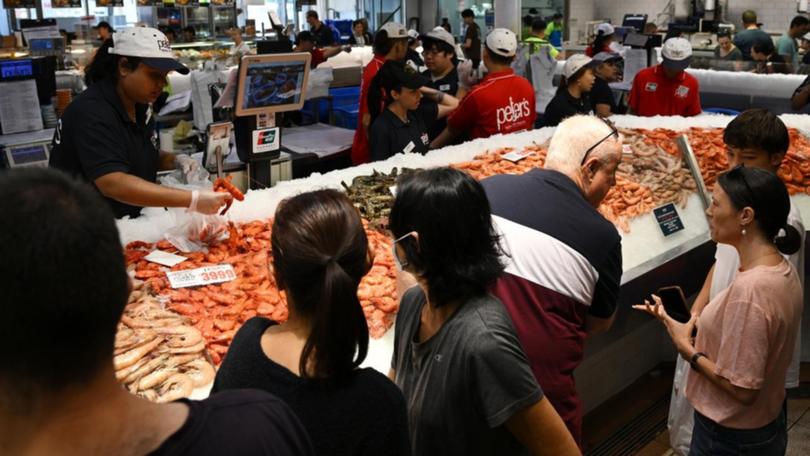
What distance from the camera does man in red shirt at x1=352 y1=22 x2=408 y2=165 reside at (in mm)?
5043

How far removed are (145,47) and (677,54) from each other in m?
4.31

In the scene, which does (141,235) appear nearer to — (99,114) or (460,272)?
(99,114)

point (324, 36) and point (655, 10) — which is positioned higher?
point (655, 10)

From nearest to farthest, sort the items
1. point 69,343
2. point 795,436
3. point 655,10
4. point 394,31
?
point 69,343, point 795,436, point 394,31, point 655,10

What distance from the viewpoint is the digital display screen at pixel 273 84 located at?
344 cm

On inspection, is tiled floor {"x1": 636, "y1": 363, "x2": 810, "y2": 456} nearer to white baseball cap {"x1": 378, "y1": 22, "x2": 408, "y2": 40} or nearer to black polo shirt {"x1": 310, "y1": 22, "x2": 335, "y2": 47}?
white baseball cap {"x1": 378, "y1": 22, "x2": 408, "y2": 40}

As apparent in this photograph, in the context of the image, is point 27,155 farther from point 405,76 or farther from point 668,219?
point 668,219

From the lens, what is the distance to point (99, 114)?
2863 millimetres

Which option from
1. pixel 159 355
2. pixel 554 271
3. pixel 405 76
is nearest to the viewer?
pixel 554 271

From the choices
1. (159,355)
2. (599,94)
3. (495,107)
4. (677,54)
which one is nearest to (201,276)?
(159,355)

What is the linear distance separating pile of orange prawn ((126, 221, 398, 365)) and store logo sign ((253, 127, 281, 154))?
66 cm

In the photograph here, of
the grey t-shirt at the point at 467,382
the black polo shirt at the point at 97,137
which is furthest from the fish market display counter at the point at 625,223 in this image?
the grey t-shirt at the point at 467,382

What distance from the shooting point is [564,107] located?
17.2 feet

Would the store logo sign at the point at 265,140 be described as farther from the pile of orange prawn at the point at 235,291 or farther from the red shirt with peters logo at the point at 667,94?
the red shirt with peters logo at the point at 667,94
